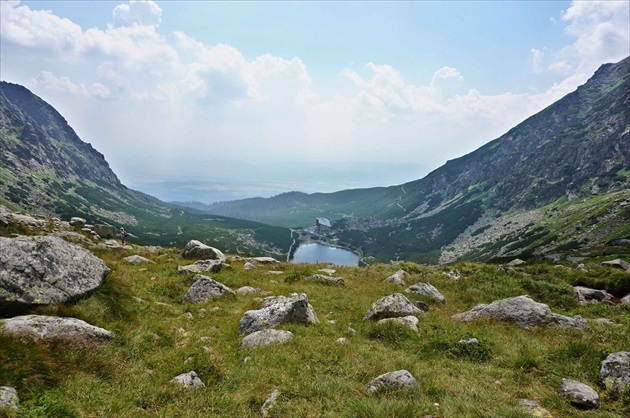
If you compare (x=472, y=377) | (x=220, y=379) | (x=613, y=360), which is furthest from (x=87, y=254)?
(x=613, y=360)

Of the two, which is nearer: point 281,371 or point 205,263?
point 281,371

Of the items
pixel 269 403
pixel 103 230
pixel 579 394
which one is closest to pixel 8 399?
pixel 269 403

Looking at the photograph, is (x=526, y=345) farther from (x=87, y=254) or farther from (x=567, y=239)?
(x=567, y=239)

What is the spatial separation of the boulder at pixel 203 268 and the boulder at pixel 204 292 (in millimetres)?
5516

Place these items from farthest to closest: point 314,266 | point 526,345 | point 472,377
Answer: point 314,266 → point 526,345 → point 472,377

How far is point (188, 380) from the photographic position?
28.8ft

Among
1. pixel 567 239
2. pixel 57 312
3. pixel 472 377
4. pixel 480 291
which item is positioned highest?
pixel 57 312

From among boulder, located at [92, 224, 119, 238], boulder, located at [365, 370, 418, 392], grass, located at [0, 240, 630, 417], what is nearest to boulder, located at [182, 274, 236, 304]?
grass, located at [0, 240, 630, 417]

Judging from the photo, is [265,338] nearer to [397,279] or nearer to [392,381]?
[392,381]

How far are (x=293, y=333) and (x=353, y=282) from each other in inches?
532

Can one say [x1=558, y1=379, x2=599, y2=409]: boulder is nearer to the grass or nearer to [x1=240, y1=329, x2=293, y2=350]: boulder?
the grass

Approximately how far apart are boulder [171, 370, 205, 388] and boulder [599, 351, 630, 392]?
35.7ft

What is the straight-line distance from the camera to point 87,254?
14398 mm

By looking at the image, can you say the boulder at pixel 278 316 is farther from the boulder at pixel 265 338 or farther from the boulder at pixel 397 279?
the boulder at pixel 397 279
